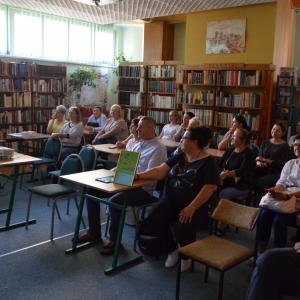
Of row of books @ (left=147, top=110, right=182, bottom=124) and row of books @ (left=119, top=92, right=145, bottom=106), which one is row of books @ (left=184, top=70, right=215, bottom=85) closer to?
row of books @ (left=147, top=110, right=182, bottom=124)

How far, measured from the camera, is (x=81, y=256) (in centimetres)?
Answer: 326

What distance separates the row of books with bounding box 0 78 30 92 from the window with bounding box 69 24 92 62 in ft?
5.23

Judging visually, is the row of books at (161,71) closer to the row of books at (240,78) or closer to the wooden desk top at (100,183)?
the row of books at (240,78)

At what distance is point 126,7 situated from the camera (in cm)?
703

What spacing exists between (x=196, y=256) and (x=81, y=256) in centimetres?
135

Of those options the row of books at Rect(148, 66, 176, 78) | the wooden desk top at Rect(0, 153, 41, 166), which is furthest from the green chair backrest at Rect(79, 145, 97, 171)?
the row of books at Rect(148, 66, 176, 78)

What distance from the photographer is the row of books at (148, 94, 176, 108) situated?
820 centimetres

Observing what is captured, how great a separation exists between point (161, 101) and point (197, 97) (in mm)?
1260

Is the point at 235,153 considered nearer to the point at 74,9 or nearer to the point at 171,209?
the point at 171,209

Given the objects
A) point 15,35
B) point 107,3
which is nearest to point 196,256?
point 107,3

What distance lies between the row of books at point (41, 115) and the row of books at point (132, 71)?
2178 millimetres

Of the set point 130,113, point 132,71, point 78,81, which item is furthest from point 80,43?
point 130,113

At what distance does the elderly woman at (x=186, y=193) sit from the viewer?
9.55ft

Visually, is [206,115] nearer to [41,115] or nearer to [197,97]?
[197,97]
